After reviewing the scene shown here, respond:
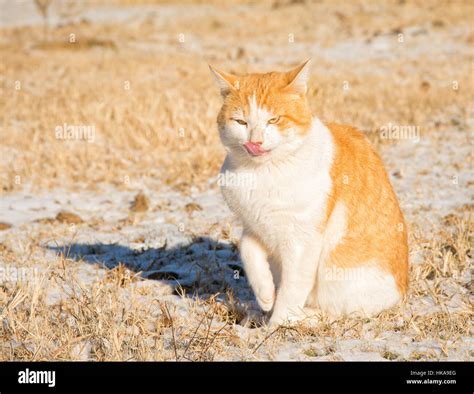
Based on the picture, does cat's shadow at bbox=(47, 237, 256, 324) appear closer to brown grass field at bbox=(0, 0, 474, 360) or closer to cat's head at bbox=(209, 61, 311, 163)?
brown grass field at bbox=(0, 0, 474, 360)

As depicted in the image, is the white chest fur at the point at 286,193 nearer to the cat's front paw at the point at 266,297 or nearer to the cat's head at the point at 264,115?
the cat's head at the point at 264,115

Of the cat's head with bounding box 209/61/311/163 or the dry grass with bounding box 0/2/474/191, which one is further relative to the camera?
Result: the dry grass with bounding box 0/2/474/191

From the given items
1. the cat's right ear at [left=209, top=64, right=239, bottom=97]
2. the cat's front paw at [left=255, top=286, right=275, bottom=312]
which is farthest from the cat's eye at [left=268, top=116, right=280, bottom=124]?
the cat's front paw at [left=255, top=286, right=275, bottom=312]

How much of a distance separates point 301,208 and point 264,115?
555 millimetres

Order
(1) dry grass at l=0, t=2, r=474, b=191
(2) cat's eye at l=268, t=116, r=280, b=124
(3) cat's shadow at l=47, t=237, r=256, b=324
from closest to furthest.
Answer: (2) cat's eye at l=268, t=116, r=280, b=124 < (3) cat's shadow at l=47, t=237, r=256, b=324 < (1) dry grass at l=0, t=2, r=474, b=191

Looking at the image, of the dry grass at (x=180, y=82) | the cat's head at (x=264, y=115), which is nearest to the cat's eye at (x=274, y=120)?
the cat's head at (x=264, y=115)

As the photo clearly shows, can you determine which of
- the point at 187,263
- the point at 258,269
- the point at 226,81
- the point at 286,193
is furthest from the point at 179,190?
the point at 286,193

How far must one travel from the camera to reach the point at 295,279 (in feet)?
13.1

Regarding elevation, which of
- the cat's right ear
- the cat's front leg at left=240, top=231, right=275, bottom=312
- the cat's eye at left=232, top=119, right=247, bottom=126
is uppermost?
the cat's right ear

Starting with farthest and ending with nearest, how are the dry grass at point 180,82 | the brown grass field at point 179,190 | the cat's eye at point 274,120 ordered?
the dry grass at point 180,82 → the cat's eye at point 274,120 → the brown grass field at point 179,190

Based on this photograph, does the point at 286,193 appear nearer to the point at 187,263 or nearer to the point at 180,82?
the point at 187,263

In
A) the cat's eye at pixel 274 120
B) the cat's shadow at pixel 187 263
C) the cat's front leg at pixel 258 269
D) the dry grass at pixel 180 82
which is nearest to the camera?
the cat's eye at pixel 274 120

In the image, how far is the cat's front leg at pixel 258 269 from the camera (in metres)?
4.13

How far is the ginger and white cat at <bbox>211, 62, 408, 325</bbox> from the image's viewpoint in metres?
3.88
